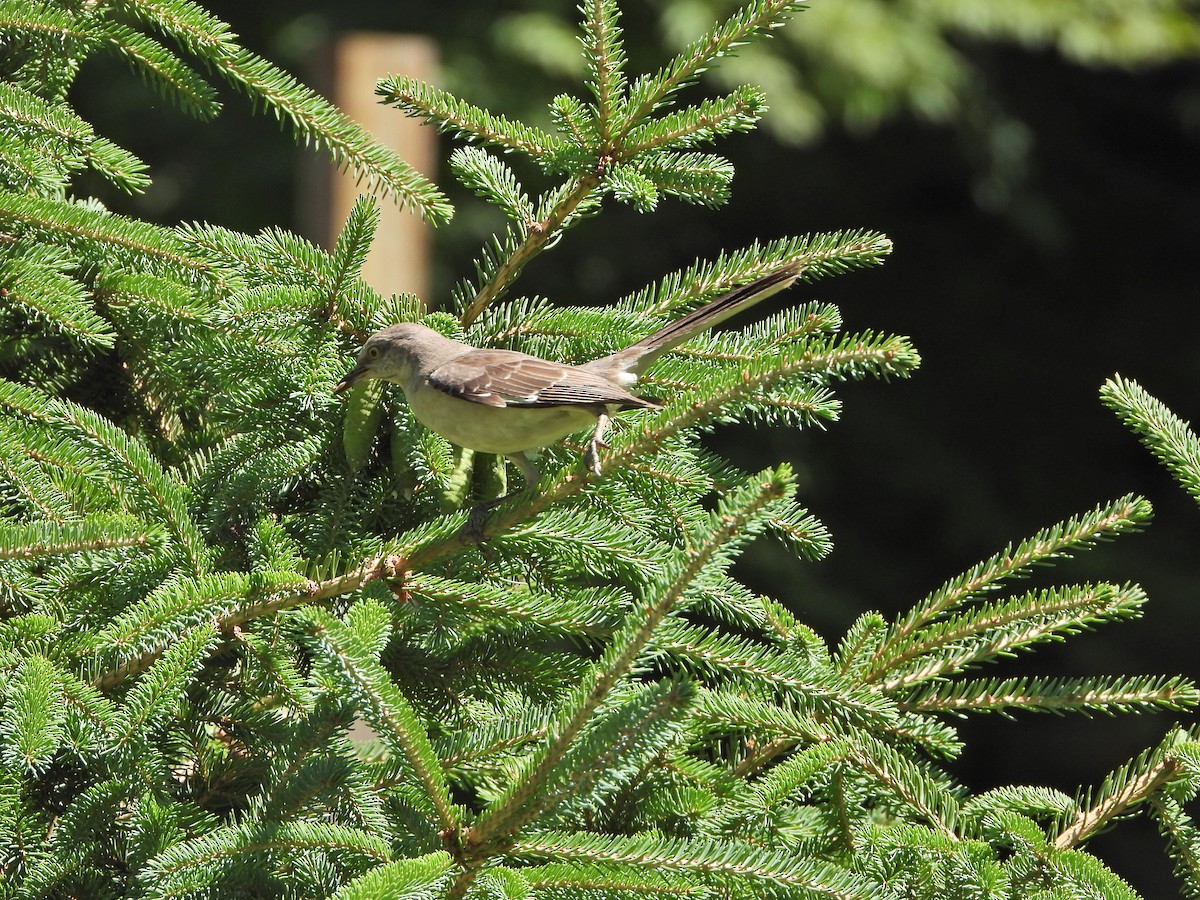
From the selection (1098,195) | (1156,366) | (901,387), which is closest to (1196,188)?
(1098,195)

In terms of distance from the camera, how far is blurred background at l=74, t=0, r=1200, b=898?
8789 mm

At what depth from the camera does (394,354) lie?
2.63m

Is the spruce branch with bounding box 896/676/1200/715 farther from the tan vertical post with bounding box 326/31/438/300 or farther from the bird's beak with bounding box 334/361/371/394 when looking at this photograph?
the tan vertical post with bounding box 326/31/438/300

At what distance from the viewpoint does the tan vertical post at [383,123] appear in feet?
19.4

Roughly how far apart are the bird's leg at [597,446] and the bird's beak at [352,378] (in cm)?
50

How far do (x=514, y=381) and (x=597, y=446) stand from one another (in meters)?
0.48

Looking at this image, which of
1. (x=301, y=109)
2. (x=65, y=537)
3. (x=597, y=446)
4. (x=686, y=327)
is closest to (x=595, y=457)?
(x=597, y=446)

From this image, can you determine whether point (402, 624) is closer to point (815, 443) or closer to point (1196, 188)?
point (815, 443)

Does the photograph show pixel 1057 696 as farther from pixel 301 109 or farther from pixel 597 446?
pixel 301 109

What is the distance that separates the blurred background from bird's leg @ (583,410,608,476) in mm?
6109

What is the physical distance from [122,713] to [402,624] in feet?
1.77

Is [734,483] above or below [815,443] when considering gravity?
below

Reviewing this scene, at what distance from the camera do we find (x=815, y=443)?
10.7 m

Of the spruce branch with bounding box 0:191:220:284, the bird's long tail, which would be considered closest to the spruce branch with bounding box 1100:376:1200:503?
the bird's long tail
